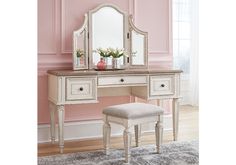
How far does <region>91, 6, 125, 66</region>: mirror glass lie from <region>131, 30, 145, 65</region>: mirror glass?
134 millimetres

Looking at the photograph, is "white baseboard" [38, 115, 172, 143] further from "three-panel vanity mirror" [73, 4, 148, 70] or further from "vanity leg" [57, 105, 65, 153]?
"three-panel vanity mirror" [73, 4, 148, 70]

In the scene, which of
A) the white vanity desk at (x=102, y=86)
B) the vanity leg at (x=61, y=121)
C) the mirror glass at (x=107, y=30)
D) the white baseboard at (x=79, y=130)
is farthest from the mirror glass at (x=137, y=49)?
the vanity leg at (x=61, y=121)

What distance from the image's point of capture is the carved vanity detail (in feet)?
10.1

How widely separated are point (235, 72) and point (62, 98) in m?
2.65

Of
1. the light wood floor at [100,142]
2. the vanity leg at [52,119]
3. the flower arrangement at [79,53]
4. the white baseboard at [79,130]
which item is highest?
the flower arrangement at [79,53]

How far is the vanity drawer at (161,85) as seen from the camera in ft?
11.1

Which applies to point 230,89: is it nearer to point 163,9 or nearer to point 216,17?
point 216,17

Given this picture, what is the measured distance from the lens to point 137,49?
3816mm

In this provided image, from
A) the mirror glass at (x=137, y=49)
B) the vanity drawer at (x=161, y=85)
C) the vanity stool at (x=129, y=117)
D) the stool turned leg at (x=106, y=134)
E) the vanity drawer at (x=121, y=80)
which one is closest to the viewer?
the vanity stool at (x=129, y=117)

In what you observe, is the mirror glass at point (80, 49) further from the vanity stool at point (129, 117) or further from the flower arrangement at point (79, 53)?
the vanity stool at point (129, 117)

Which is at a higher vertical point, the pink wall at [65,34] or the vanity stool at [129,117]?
the pink wall at [65,34]

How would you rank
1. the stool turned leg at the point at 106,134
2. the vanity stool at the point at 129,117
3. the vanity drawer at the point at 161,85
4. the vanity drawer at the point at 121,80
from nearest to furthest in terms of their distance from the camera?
the vanity stool at the point at 129,117 → the stool turned leg at the point at 106,134 → the vanity drawer at the point at 121,80 → the vanity drawer at the point at 161,85
